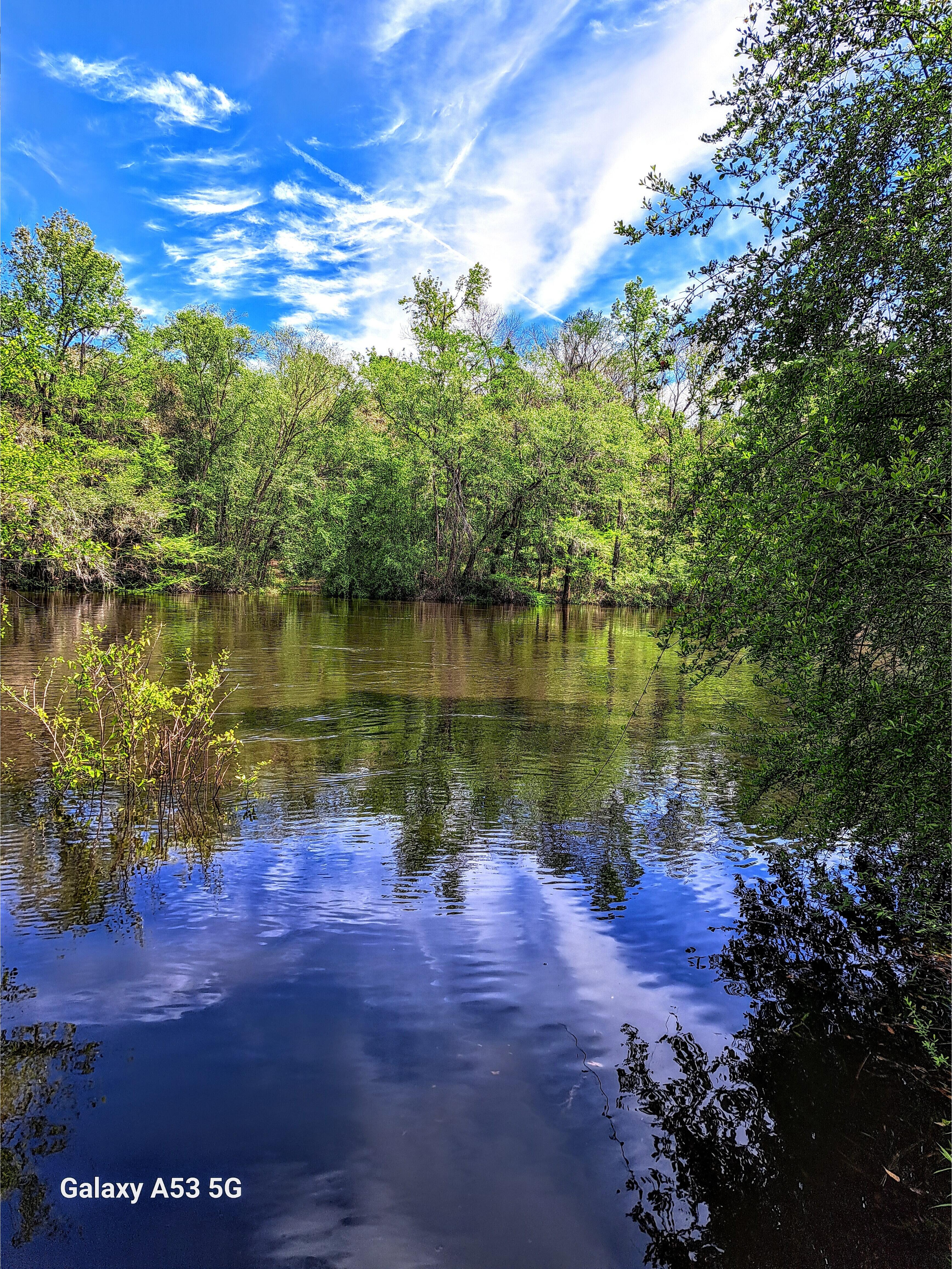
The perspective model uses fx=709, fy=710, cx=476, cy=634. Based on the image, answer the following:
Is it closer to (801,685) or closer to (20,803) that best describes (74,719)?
(20,803)

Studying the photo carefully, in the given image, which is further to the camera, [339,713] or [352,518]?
[352,518]

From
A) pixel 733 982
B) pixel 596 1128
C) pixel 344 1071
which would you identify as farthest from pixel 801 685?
pixel 344 1071

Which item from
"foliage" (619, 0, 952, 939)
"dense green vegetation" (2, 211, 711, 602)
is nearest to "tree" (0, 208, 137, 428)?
"dense green vegetation" (2, 211, 711, 602)

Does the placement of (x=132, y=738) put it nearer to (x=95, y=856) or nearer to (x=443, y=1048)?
(x=95, y=856)

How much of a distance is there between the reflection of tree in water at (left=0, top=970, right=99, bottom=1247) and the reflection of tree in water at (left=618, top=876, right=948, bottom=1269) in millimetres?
2966

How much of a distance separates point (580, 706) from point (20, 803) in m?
11.0

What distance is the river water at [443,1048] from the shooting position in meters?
3.46

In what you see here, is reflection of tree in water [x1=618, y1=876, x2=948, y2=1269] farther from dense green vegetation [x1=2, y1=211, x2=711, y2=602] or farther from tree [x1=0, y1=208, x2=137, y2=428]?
tree [x1=0, y1=208, x2=137, y2=428]

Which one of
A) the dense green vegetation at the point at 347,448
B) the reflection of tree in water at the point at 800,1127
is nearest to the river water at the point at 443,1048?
the reflection of tree in water at the point at 800,1127

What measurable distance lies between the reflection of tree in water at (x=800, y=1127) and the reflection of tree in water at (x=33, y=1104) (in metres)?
2.97

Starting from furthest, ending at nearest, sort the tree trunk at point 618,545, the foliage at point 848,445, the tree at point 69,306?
the tree trunk at point 618,545
the tree at point 69,306
the foliage at point 848,445

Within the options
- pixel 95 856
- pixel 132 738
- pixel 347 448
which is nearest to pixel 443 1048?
pixel 95 856

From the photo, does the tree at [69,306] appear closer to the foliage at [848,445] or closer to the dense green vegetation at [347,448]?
the dense green vegetation at [347,448]

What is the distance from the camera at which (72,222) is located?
36281mm
